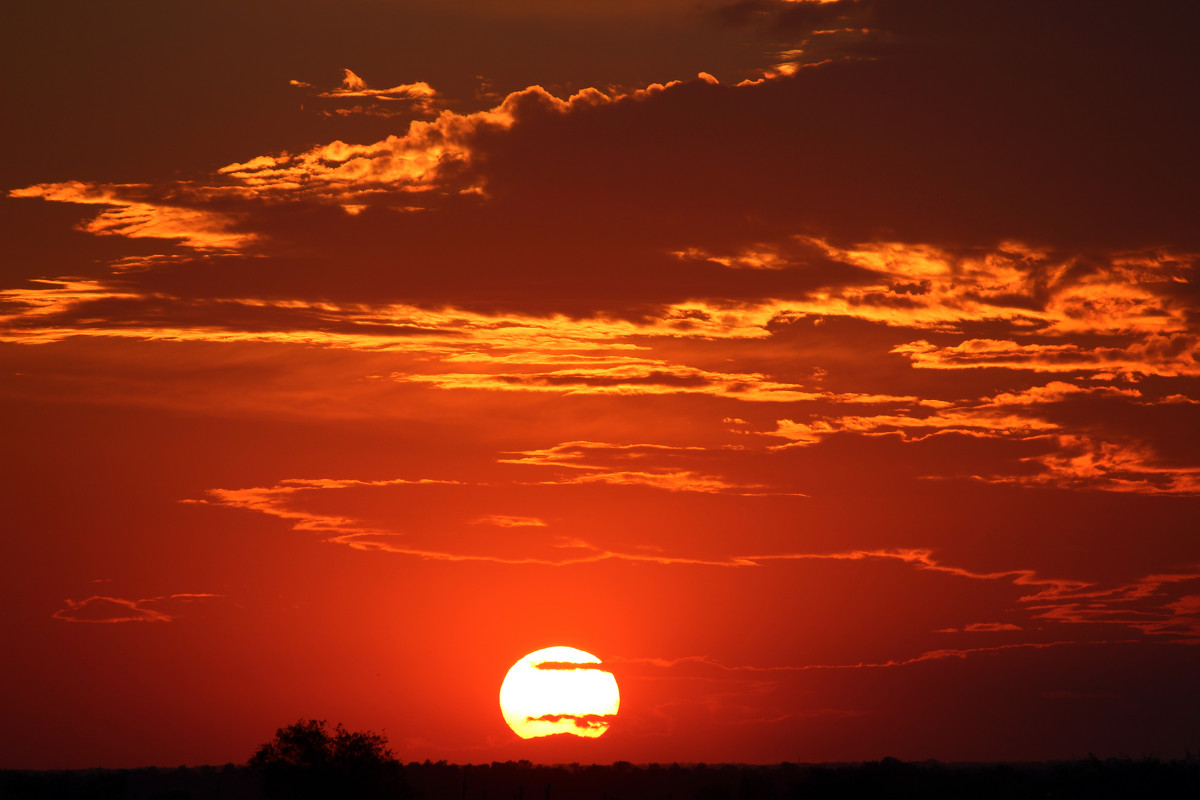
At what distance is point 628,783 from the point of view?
16750cm

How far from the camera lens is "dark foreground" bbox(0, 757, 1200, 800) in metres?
89.9

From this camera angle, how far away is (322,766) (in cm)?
8325

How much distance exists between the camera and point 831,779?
103 meters

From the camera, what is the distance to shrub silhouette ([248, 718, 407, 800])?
8250 cm

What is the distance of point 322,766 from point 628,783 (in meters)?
90.7

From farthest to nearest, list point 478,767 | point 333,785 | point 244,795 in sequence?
point 478,767 < point 244,795 < point 333,785

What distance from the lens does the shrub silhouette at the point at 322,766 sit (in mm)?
82500

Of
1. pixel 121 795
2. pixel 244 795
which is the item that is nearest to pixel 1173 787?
pixel 121 795

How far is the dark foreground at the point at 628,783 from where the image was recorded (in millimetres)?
89913

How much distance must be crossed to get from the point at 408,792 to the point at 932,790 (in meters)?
53.2

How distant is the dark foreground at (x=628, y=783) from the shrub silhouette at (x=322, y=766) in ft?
0.34

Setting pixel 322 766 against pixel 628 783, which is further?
pixel 628 783

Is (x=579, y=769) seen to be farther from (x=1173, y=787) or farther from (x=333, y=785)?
(x=333, y=785)

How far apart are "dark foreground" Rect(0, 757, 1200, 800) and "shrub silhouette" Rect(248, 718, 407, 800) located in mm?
Answer: 103
